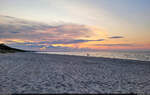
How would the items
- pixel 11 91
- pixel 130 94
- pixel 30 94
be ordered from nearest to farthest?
pixel 30 94 < pixel 11 91 < pixel 130 94

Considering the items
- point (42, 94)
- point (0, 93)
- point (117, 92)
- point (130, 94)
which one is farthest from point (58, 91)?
point (130, 94)

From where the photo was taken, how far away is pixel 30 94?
233 inches

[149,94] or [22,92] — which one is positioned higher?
[22,92]

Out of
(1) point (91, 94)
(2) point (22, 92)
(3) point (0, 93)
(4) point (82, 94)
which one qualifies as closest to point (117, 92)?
(1) point (91, 94)

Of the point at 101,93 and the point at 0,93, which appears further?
the point at 101,93

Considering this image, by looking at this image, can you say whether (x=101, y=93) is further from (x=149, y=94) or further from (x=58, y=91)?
(x=149, y=94)

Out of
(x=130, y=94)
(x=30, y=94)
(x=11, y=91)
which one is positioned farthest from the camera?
(x=130, y=94)

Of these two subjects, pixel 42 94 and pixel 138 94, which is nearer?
pixel 42 94

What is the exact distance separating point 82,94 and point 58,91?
1.31m

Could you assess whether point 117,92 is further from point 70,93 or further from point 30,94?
point 30,94

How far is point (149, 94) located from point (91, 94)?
3.46m

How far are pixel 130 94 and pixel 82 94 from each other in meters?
2.77

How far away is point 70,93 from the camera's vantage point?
6.32 meters

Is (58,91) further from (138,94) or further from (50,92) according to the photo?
(138,94)
